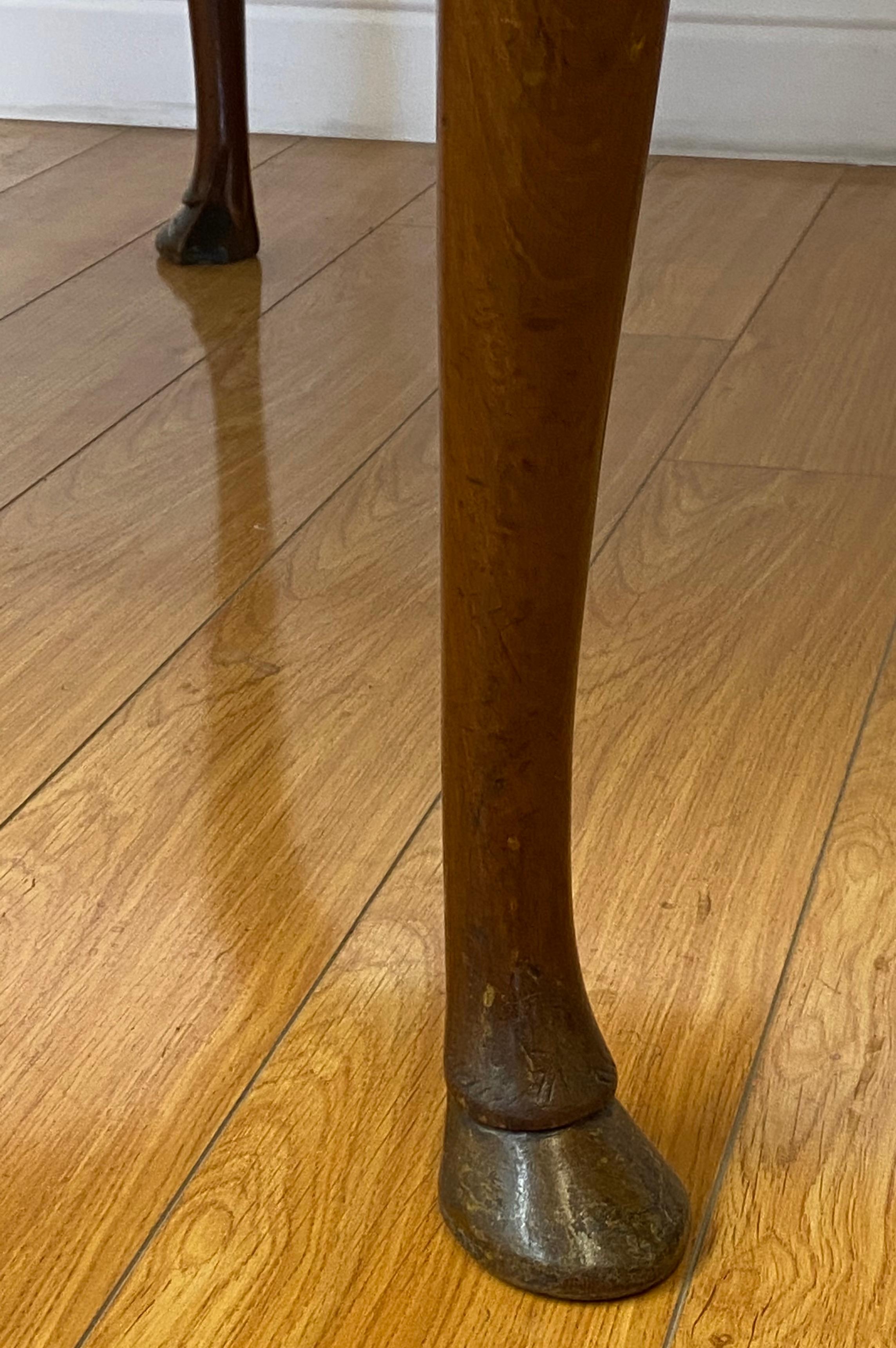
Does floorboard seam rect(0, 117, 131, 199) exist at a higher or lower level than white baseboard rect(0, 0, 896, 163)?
lower

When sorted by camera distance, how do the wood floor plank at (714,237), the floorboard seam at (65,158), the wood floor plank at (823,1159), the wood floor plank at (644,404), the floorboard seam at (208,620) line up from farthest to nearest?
the floorboard seam at (65,158)
the wood floor plank at (714,237)
the wood floor plank at (644,404)
the floorboard seam at (208,620)
the wood floor plank at (823,1159)

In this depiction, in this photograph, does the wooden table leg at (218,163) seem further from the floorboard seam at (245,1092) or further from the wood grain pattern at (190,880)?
the floorboard seam at (245,1092)

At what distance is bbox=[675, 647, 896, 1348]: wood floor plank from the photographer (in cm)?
48

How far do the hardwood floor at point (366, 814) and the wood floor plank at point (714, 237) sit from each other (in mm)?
10

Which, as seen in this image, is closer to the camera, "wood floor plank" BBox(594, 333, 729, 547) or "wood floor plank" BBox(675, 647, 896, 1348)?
"wood floor plank" BBox(675, 647, 896, 1348)

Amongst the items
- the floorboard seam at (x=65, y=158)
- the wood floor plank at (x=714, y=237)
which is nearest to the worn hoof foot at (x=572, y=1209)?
the wood floor plank at (x=714, y=237)

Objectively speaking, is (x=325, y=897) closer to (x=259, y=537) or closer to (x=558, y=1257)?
(x=558, y=1257)

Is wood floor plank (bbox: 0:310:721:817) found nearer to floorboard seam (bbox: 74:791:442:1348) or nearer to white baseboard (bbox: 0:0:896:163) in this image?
floorboard seam (bbox: 74:791:442:1348)

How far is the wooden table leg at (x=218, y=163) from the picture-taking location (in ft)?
4.43

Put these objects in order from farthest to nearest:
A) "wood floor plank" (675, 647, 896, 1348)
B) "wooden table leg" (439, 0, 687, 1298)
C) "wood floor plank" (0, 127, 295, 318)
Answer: "wood floor plank" (0, 127, 295, 318) < "wood floor plank" (675, 647, 896, 1348) < "wooden table leg" (439, 0, 687, 1298)

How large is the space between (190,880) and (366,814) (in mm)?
84

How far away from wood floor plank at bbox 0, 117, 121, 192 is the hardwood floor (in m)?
0.41

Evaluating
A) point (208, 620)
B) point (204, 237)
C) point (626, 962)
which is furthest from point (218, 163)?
point (626, 962)

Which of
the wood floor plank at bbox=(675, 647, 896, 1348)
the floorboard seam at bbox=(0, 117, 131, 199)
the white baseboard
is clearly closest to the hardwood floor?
the wood floor plank at bbox=(675, 647, 896, 1348)
